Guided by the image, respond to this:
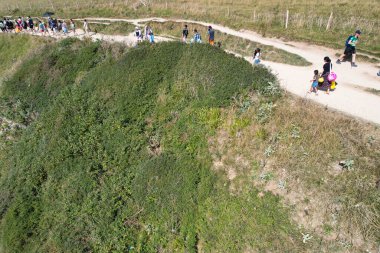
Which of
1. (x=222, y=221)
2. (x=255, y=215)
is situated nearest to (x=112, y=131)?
(x=222, y=221)

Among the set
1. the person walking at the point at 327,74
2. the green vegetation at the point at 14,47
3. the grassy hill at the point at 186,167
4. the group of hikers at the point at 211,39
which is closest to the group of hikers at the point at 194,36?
the group of hikers at the point at 211,39

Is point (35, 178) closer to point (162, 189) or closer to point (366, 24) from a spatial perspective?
point (162, 189)

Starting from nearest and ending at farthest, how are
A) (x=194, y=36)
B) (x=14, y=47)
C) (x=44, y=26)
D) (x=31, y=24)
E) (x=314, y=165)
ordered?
(x=314, y=165) → (x=194, y=36) → (x=44, y=26) → (x=14, y=47) → (x=31, y=24)

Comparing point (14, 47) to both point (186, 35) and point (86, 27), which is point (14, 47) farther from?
point (186, 35)

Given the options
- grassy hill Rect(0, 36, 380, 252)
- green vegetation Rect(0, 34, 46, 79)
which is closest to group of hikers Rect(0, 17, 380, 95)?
green vegetation Rect(0, 34, 46, 79)

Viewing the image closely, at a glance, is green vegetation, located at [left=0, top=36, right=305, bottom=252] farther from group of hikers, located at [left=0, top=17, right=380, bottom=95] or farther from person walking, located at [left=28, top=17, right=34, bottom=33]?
person walking, located at [left=28, top=17, right=34, bottom=33]

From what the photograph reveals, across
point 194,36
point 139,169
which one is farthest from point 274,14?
point 139,169

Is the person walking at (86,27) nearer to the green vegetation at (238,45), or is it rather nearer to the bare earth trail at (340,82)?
the green vegetation at (238,45)
